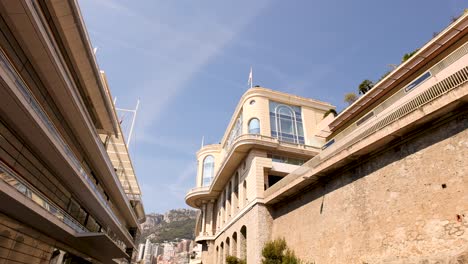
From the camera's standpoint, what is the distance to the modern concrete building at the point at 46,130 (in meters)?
9.23

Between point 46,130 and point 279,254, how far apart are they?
14.2m

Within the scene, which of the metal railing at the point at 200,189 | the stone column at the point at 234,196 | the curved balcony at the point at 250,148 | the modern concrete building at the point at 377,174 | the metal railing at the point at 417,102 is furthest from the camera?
the metal railing at the point at 200,189

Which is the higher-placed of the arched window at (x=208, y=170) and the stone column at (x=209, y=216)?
the arched window at (x=208, y=170)

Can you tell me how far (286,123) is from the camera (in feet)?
94.6

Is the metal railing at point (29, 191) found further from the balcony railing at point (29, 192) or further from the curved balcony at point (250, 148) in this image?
the curved balcony at point (250, 148)

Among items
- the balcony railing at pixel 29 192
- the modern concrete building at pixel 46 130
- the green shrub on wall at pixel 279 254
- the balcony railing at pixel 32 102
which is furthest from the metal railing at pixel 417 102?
the balcony railing at pixel 29 192

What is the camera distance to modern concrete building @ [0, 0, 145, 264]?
9.23 m

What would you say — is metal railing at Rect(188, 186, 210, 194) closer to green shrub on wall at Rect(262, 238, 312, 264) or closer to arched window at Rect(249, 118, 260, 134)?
arched window at Rect(249, 118, 260, 134)

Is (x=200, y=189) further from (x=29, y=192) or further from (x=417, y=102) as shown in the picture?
(x=417, y=102)

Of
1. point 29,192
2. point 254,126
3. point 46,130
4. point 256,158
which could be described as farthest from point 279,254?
point 46,130

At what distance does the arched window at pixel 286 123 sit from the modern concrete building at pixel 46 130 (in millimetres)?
15464

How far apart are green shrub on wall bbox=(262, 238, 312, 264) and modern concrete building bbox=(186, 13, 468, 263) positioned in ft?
2.30

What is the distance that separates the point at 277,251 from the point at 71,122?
1392 centimetres

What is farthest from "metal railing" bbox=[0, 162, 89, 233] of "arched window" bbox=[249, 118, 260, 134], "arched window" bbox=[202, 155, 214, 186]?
"arched window" bbox=[202, 155, 214, 186]
